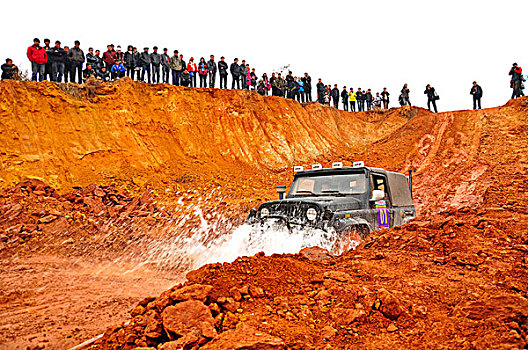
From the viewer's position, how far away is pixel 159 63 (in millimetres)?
17406

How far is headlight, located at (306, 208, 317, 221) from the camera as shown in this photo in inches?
224

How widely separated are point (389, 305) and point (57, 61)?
16.5 m

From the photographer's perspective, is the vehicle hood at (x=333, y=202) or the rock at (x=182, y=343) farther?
the vehicle hood at (x=333, y=202)

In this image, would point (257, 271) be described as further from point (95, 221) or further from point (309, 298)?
point (95, 221)

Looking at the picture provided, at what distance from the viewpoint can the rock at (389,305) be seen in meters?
2.70

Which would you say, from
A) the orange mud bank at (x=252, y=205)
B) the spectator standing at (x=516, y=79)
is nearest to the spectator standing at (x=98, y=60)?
the orange mud bank at (x=252, y=205)

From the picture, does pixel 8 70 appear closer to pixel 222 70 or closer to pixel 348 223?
pixel 222 70

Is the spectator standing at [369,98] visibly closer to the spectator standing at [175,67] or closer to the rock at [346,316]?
Result: the spectator standing at [175,67]

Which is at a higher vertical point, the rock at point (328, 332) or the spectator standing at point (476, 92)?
the spectator standing at point (476, 92)

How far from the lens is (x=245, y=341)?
2.29 m

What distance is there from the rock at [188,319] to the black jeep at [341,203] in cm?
323

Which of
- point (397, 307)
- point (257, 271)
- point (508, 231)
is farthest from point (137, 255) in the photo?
point (508, 231)

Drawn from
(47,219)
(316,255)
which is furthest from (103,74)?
(316,255)

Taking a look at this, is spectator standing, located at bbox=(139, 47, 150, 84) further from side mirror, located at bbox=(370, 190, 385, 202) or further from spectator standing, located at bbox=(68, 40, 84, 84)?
side mirror, located at bbox=(370, 190, 385, 202)
